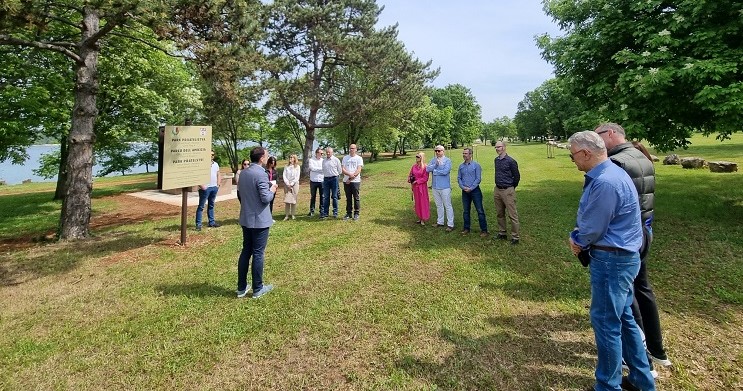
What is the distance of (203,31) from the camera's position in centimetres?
661

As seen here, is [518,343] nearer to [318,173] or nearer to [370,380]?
[370,380]

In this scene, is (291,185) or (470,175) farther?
(291,185)

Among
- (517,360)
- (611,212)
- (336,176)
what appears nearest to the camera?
(611,212)

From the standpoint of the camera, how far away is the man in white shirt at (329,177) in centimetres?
945

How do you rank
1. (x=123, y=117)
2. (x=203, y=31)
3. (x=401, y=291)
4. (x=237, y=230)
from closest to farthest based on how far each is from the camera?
(x=401, y=291) → (x=203, y=31) → (x=237, y=230) → (x=123, y=117)

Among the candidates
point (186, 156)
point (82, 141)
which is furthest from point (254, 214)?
point (82, 141)

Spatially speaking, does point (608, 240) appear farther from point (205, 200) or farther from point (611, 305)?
point (205, 200)

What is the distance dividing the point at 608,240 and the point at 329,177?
24.9ft

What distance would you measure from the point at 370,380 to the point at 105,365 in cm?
266

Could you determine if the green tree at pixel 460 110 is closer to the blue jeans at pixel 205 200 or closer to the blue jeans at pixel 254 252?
the blue jeans at pixel 205 200

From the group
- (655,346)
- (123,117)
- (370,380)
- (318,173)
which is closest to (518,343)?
(655,346)

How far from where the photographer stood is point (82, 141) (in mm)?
7629

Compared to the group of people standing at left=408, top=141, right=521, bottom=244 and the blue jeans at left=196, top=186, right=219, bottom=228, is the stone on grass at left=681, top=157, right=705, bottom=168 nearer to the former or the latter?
the group of people standing at left=408, top=141, right=521, bottom=244

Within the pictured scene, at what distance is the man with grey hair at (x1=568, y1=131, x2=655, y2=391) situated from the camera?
2.60m
